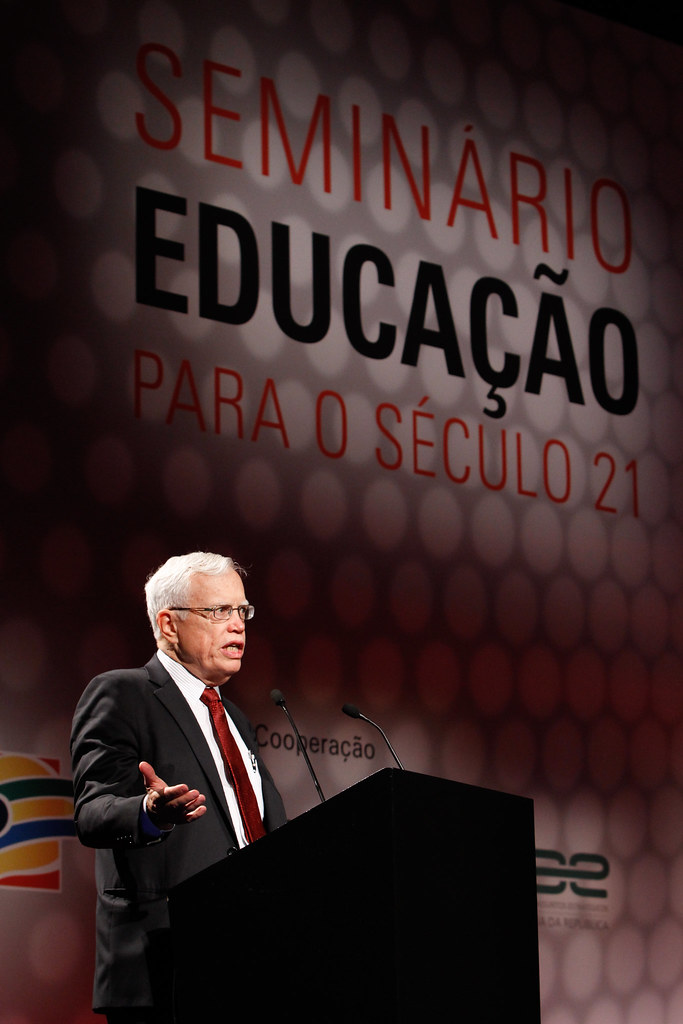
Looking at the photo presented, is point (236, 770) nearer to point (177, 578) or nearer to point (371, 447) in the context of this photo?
point (177, 578)

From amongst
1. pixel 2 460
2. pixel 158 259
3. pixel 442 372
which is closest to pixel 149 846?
pixel 2 460

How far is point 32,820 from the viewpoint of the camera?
3.62 metres

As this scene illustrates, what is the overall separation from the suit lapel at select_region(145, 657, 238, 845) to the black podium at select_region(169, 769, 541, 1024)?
385mm

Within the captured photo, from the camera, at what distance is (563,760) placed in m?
4.69

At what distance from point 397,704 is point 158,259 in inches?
57.7

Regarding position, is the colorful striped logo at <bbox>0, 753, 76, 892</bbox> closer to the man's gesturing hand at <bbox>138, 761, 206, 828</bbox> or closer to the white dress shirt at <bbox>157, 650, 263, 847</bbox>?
the white dress shirt at <bbox>157, 650, 263, 847</bbox>

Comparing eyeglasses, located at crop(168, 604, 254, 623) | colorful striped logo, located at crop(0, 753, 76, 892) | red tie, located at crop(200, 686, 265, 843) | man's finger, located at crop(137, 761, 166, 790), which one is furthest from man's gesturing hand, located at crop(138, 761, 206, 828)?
colorful striped logo, located at crop(0, 753, 76, 892)

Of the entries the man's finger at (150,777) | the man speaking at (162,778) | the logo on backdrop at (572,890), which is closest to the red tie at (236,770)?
the man speaking at (162,778)

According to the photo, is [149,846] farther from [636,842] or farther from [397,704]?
[636,842]

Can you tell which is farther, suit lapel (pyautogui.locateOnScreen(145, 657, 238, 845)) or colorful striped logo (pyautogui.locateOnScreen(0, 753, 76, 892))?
colorful striped logo (pyautogui.locateOnScreen(0, 753, 76, 892))

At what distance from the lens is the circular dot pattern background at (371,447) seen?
3887 mm

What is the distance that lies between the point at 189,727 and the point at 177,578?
0.38 m

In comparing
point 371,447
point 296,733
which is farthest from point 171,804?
point 371,447

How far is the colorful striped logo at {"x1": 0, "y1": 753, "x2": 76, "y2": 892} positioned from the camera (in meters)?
3.58
